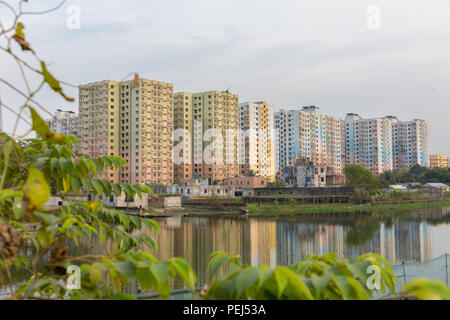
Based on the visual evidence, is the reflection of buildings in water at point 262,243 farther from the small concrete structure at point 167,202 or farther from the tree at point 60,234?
the tree at point 60,234

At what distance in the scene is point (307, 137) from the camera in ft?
270

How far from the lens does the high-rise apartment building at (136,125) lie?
52275 mm

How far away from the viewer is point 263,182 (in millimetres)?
54375

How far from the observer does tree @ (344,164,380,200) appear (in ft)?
147

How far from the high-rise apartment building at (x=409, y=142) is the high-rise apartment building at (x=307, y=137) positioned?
17.3 meters

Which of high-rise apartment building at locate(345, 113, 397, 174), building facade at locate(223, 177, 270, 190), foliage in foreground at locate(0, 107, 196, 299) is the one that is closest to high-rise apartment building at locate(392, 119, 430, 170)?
high-rise apartment building at locate(345, 113, 397, 174)

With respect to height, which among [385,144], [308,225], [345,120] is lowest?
[308,225]

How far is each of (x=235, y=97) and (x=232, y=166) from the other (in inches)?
447

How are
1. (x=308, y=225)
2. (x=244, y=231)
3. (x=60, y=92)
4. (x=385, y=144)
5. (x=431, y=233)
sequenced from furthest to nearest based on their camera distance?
(x=385, y=144) < (x=308, y=225) < (x=244, y=231) < (x=431, y=233) < (x=60, y=92)

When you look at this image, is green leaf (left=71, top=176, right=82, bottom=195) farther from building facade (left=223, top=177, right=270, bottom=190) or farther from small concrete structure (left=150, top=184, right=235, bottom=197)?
building facade (left=223, top=177, right=270, bottom=190)

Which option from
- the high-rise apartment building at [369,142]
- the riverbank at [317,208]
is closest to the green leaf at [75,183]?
the riverbank at [317,208]
